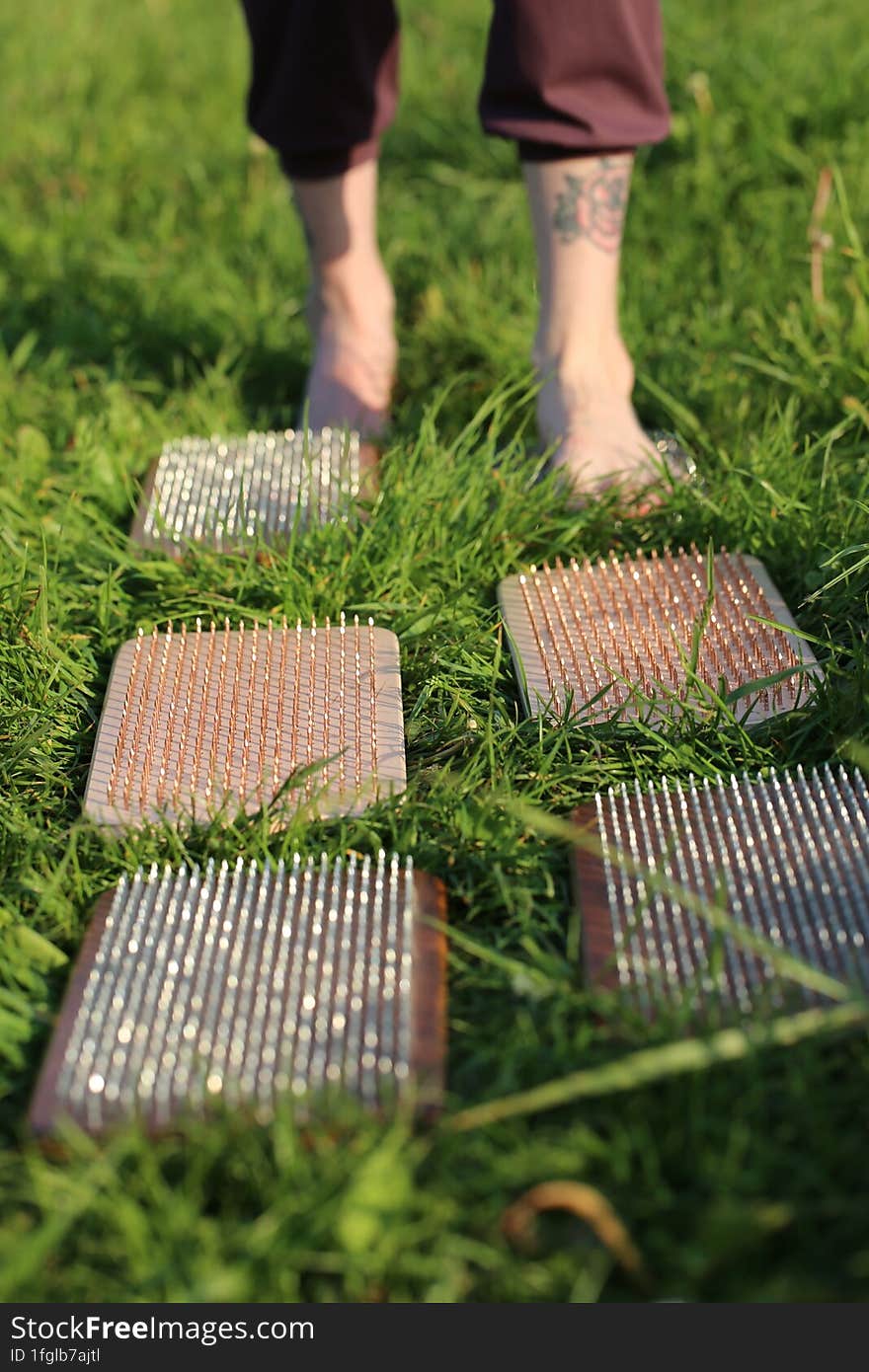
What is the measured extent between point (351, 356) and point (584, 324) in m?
0.46

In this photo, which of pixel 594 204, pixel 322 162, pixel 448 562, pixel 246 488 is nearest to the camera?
pixel 448 562

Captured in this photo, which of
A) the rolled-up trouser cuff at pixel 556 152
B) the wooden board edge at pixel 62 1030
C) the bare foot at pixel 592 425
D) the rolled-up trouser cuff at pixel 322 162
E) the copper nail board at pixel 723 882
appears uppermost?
the rolled-up trouser cuff at pixel 556 152

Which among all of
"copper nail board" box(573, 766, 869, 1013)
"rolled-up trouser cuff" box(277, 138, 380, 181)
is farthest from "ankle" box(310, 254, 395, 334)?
"copper nail board" box(573, 766, 869, 1013)

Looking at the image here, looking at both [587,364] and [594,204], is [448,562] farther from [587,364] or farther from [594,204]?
[594,204]

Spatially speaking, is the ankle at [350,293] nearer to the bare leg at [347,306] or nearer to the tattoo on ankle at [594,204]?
the bare leg at [347,306]

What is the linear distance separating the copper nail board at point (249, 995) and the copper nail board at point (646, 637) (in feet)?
1.20

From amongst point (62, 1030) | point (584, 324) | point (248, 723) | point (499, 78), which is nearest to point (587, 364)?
point (584, 324)

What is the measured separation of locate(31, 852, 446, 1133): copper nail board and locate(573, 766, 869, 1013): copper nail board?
6.6 inches

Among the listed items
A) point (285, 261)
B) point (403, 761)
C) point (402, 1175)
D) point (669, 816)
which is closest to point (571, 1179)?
point (402, 1175)

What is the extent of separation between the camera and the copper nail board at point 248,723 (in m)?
1.40

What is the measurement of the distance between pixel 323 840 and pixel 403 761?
136 mm

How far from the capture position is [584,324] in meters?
1.90

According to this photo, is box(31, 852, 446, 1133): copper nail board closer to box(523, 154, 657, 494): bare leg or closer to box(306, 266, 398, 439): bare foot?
box(523, 154, 657, 494): bare leg

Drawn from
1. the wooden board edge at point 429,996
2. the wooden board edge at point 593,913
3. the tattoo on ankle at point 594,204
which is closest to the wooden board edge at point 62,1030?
the wooden board edge at point 429,996
